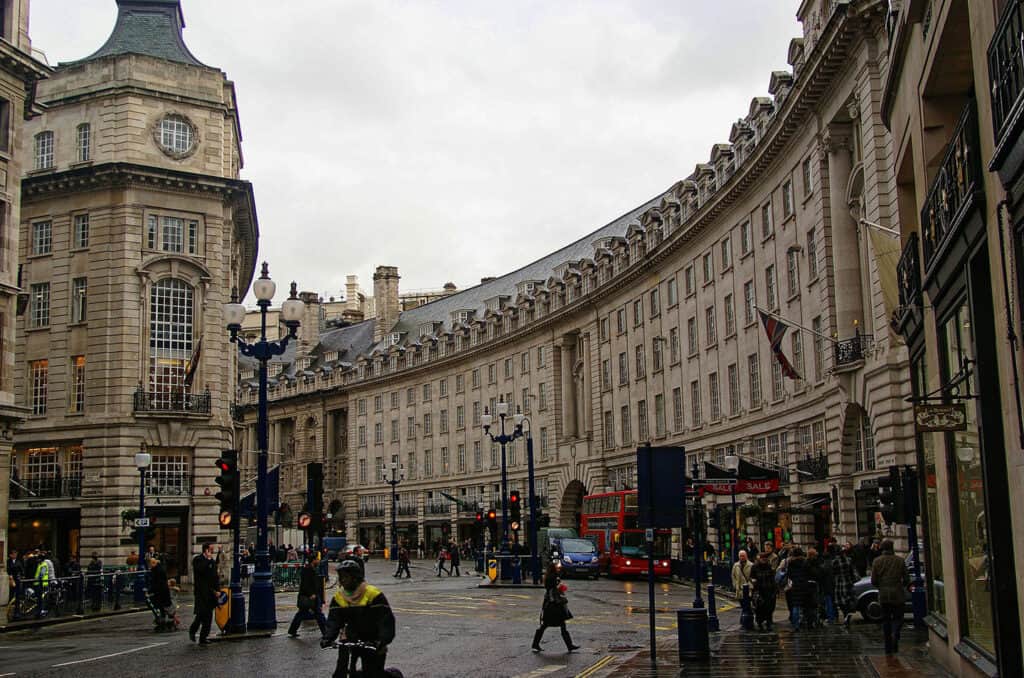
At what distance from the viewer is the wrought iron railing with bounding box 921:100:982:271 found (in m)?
11.9

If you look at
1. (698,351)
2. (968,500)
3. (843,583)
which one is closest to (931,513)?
(968,500)

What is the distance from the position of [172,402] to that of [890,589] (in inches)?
1634

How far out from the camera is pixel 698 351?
57.9 m

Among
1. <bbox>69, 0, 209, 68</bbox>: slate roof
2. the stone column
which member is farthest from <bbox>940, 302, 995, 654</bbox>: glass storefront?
<bbox>69, 0, 209, 68</bbox>: slate roof

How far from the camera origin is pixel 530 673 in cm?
1777

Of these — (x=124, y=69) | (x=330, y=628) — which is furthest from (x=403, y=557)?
(x=330, y=628)

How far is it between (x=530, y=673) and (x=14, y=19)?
32224 mm

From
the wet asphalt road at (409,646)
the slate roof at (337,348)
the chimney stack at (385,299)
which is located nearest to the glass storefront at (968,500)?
the wet asphalt road at (409,646)

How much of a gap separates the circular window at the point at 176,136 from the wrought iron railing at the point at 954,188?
45.4 metres

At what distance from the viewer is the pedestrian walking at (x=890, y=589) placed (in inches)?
711

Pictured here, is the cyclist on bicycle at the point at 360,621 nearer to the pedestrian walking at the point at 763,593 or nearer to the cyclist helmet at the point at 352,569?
the cyclist helmet at the point at 352,569

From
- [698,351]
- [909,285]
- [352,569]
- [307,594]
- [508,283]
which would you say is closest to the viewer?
[352,569]

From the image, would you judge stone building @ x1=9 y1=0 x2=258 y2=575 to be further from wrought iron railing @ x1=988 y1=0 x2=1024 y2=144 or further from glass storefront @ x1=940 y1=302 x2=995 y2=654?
wrought iron railing @ x1=988 y1=0 x2=1024 y2=144

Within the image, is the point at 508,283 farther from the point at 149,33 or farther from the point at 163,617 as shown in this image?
the point at 163,617
